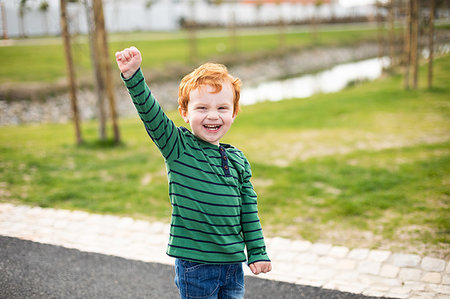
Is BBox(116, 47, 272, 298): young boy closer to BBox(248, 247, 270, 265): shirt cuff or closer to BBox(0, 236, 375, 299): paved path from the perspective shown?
BBox(248, 247, 270, 265): shirt cuff

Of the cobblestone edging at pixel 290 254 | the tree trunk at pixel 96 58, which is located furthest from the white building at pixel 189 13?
the cobblestone edging at pixel 290 254

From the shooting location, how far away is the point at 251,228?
2.27m

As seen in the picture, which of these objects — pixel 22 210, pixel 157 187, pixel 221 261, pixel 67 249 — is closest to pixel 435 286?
pixel 221 261

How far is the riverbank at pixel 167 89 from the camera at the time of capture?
15781 millimetres

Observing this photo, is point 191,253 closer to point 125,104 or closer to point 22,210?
point 22,210

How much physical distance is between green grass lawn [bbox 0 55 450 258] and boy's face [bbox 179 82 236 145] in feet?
9.24

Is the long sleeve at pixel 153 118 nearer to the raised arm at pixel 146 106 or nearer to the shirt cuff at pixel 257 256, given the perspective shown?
the raised arm at pixel 146 106

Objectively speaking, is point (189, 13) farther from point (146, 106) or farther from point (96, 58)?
point (146, 106)

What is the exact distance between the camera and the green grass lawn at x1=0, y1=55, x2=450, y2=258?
489 cm

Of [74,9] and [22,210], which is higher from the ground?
[74,9]

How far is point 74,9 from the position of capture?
916 centimetres

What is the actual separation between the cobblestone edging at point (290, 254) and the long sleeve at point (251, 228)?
1.63 meters

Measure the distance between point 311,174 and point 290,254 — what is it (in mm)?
2677

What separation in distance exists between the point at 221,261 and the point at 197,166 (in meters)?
0.51
